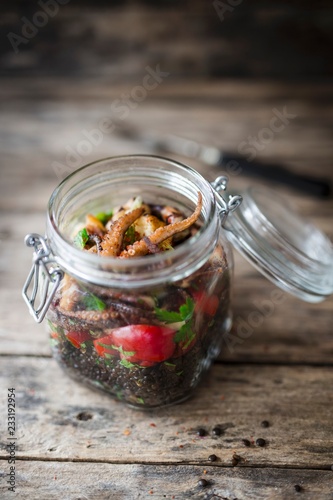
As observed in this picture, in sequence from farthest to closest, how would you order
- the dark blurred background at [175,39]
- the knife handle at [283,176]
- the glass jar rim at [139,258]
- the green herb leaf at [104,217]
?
the dark blurred background at [175,39], the knife handle at [283,176], the green herb leaf at [104,217], the glass jar rim at [139,258]

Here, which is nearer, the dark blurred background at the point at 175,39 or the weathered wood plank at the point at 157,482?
the weathered wood plank at the point at 157,482

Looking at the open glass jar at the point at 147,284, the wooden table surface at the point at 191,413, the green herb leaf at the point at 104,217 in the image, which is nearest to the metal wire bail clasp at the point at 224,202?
the open glass jar at the point at 147,284

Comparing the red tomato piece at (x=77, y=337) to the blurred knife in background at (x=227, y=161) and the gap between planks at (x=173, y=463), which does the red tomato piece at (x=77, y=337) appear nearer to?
the gap between planks at (x=173, y=463)

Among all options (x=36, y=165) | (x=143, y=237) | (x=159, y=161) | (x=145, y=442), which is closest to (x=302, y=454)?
(x=145, y=442)

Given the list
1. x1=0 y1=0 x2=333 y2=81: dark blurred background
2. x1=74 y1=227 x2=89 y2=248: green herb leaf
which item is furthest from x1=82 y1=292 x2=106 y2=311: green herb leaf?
x1=0 y1=0 x2=333 y2=81: dark blurred background

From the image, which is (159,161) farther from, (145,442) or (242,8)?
(242,8)

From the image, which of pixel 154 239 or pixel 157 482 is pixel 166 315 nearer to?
pixel 154 239

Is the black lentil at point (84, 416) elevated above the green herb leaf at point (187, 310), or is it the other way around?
the green herb leaf at point (187, 310)
